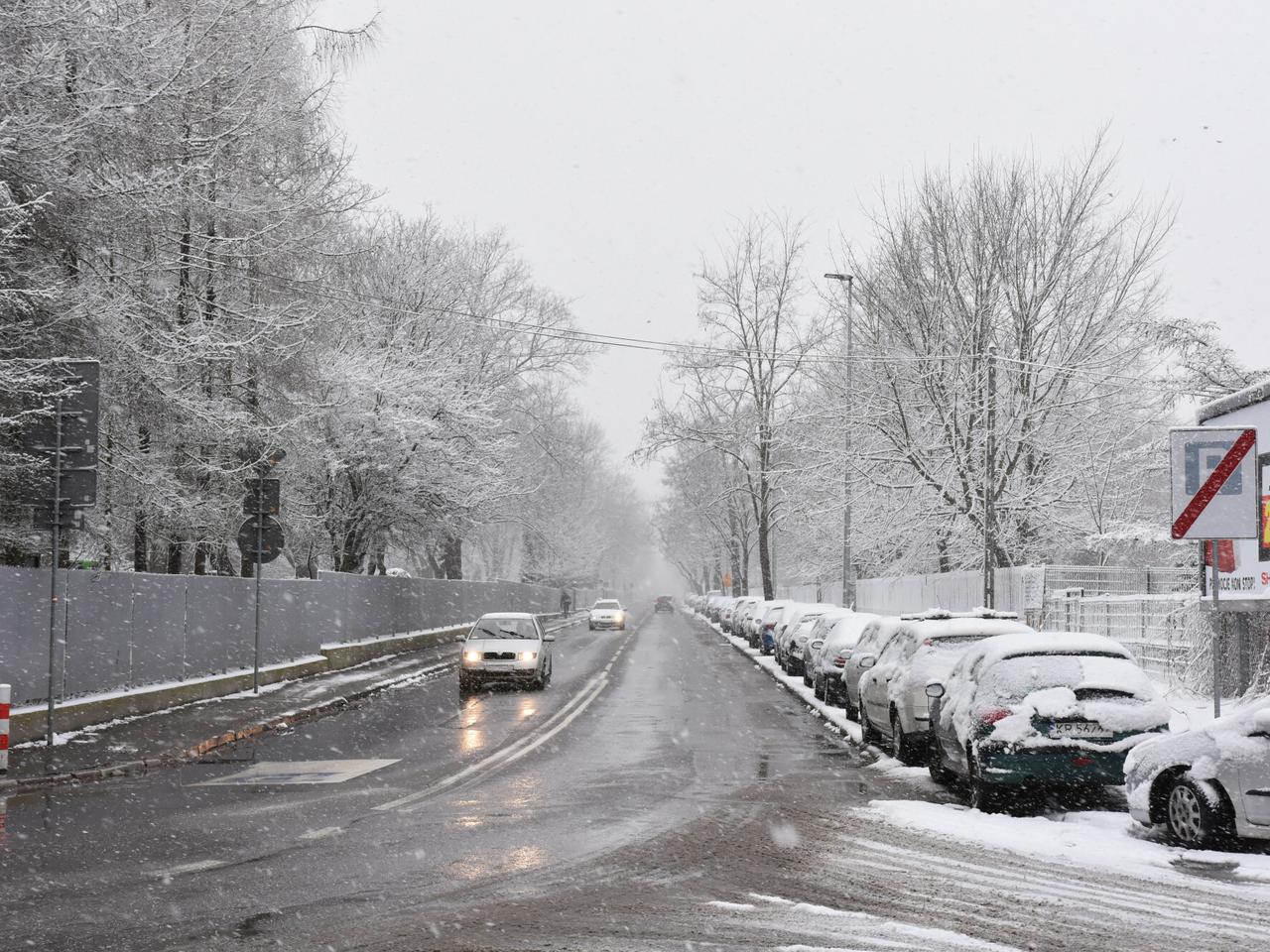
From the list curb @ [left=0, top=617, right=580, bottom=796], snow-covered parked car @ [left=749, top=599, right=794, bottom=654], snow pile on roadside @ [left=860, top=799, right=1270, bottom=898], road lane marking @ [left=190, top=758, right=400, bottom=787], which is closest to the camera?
snow pile on roadside @ [left=860, top=799, right=1270, bottom=898]

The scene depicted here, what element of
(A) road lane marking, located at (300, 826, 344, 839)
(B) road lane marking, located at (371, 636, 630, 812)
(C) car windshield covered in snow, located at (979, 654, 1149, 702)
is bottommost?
(B) road lane marking, located at (371, 636, 630, 812)

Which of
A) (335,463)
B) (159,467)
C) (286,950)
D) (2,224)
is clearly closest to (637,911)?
(286,950)

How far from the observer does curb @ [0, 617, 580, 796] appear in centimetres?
1298

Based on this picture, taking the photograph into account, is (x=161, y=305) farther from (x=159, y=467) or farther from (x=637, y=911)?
(x=637, y=911)

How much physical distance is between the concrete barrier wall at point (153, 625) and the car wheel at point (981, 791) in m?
11.8

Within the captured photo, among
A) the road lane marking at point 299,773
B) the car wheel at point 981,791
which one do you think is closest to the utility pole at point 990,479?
the road lane marking at point 299,773

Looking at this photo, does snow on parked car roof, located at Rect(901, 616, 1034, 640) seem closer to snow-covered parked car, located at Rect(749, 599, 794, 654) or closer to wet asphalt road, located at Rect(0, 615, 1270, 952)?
wet asphalt road, located at Rect(0, 615, 1270, 952)

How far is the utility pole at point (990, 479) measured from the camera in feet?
92.4

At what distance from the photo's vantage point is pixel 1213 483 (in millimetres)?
11297

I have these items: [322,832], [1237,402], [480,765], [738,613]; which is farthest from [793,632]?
[738,613]

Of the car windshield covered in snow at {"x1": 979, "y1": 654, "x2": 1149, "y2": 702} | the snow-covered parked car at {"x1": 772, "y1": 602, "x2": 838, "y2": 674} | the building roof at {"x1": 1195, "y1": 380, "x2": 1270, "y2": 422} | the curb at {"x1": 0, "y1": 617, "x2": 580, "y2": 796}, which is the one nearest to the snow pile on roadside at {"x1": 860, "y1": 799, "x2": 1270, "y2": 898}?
the car windshield covered in snow at {"x1": 979, "y1": 654, "x2": 1149, "y2": 702}

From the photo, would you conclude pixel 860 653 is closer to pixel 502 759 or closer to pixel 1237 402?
pixel 1237 402

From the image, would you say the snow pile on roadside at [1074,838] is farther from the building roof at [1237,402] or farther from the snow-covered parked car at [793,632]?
the snow-covered parked car at [793,632]

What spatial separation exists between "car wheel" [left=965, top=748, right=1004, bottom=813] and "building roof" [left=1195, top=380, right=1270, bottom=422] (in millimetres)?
8209
